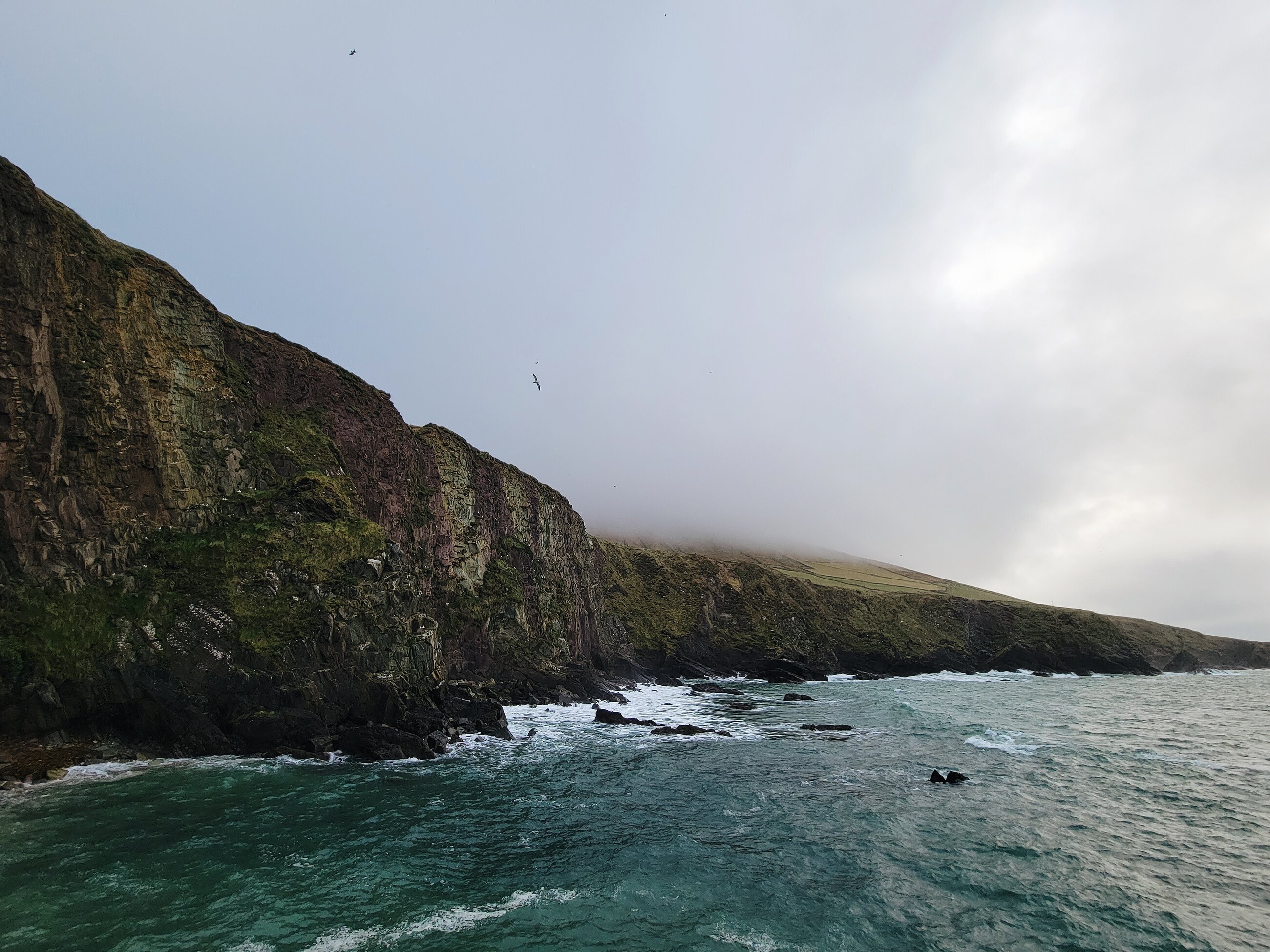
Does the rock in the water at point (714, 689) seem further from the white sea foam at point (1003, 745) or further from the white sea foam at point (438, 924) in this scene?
the white sea foam at point (438, 924)

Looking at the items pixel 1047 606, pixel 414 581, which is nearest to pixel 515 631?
pixel 414 581

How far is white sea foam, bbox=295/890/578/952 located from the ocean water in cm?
6

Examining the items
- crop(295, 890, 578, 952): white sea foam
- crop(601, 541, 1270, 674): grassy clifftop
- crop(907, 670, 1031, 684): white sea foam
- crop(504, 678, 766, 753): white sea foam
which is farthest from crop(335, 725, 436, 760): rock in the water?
crop(907, 670, 1031, 684): white sea foam

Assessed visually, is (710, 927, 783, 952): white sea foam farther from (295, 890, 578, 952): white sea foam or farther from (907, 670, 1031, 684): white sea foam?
(907, 670, 1031, 684): white sea foam

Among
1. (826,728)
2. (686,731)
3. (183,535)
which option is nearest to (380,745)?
(183,535)

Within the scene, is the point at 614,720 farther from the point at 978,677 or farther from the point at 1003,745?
the point at 978,677

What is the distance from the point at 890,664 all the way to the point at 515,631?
255 ft

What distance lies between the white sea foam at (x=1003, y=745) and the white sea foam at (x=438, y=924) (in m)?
32.1

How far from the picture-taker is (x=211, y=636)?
29.5 m

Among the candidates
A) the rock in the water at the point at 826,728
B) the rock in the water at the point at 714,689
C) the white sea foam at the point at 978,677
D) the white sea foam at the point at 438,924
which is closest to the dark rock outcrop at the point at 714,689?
the rock in the water at the point at 714,689

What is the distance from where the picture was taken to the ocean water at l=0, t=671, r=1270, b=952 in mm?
14141

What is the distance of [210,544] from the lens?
32.2 m

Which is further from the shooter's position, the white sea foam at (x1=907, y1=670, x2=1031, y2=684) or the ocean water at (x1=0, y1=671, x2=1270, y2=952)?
the white sea foam at (x1=907, y1=670, x2=1031, y2=684)

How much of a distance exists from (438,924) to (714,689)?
62897 millimetres
